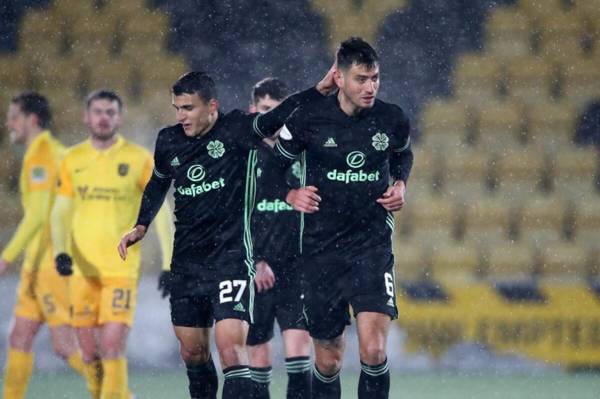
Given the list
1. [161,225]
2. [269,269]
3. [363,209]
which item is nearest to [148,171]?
[161,225]

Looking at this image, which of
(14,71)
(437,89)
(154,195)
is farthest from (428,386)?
(14,71)

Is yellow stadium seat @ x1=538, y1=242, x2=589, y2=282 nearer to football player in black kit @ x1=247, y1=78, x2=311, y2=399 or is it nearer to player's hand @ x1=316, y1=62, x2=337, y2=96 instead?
football player in black kit @ x1=247, y1=78, x2=311, y2=399

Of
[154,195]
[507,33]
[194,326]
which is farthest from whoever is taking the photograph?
[507,33]

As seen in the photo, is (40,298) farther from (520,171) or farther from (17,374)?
(520,171)

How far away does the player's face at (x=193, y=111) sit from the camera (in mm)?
5852

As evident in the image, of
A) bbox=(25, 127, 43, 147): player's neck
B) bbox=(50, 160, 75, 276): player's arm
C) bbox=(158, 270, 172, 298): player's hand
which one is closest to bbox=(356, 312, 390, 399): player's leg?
bbox=(158, 270, 172, 298): player's hand

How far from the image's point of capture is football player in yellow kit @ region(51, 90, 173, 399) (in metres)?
7.13

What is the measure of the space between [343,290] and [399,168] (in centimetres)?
60

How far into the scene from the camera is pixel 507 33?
35.7ft

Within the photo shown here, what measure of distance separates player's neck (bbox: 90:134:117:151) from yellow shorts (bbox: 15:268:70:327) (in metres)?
0.91

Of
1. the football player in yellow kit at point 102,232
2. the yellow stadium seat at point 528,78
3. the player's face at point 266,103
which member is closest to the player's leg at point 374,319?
the player's face at point 266,103

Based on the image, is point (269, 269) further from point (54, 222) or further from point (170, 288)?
point (54, 222)

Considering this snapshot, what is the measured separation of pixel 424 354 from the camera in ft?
31.9

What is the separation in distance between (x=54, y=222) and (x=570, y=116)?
4753mm
